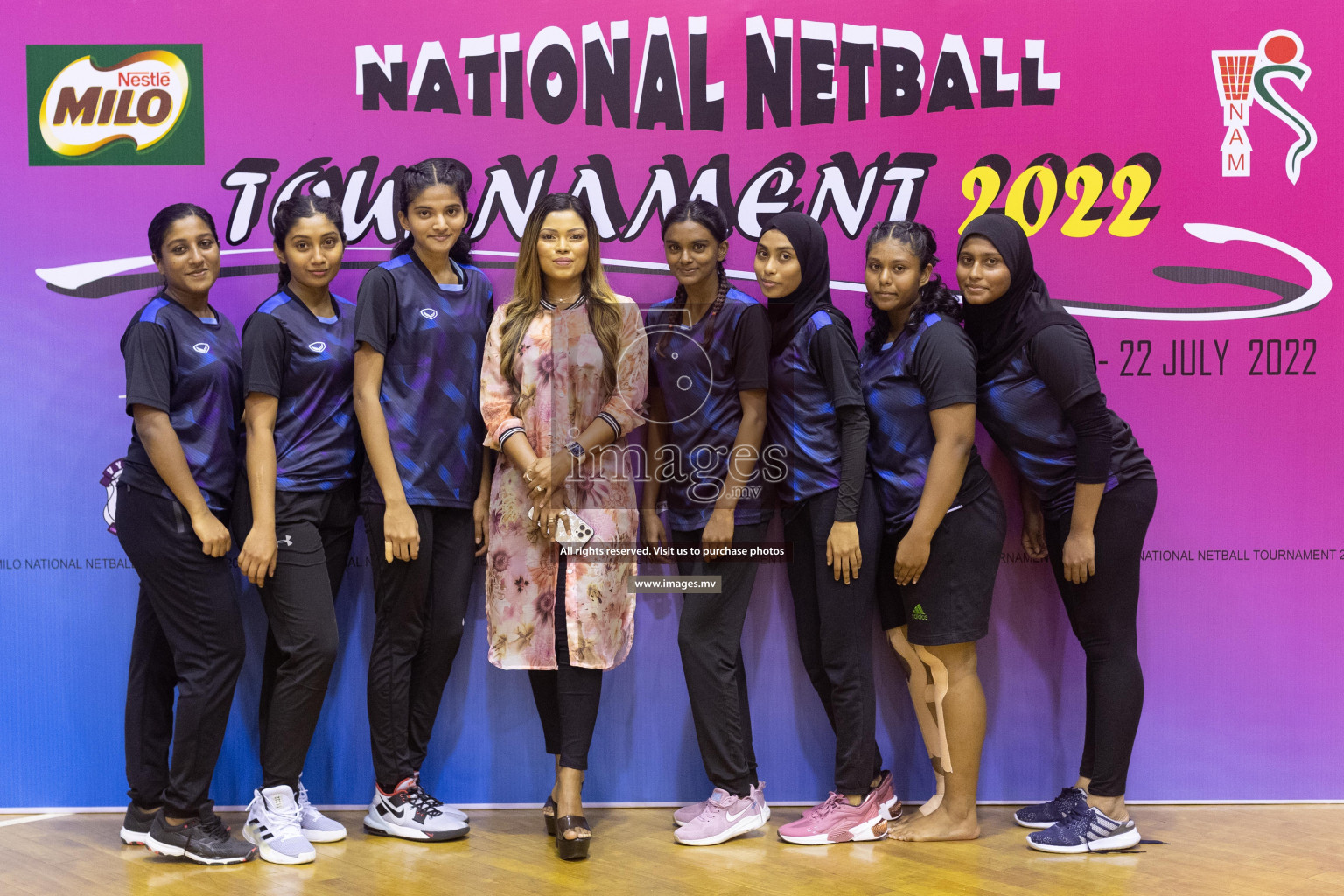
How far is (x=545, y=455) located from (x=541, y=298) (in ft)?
1.56

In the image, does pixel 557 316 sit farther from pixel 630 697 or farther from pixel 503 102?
pixel 630 697

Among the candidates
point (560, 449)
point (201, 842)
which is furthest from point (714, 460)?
point (201, 842)

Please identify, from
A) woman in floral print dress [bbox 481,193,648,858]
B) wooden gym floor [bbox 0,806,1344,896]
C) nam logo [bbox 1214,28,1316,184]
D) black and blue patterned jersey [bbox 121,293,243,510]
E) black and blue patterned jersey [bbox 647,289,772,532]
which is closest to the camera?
wooden gym floor [bbox 0,806,1344,896]

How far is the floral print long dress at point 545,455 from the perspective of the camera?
3.25 m

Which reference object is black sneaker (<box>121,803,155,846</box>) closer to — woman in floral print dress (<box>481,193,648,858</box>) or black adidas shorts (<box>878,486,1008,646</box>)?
woman in floral print dress (<box>481,193,648,858</box>)

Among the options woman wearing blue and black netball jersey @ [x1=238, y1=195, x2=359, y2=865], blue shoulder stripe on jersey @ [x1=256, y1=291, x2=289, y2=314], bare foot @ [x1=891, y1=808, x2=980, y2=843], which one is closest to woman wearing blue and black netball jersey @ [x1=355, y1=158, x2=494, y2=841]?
woman wearing blue and black netball jersey @ [x1=238, y1=195, x2=359, y2=865]

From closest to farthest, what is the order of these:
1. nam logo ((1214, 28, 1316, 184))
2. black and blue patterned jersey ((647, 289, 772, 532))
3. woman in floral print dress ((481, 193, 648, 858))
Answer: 1. woman in floral print dress ((481, 193, 648, 858))
2. black and blue patterned jersey ((647, 289, 772, 532))
3. nam logo ((1214, 28, 1316, 184))

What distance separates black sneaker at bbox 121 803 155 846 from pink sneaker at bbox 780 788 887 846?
189cm

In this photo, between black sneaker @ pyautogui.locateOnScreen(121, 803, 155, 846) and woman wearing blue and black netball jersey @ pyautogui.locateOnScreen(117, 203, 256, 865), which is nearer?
woman wearing blue and black netball jersey @ pyautogui.locateOnScreen(117, 203, 256, 865)

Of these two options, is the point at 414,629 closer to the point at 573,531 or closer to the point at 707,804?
the point at 573,531

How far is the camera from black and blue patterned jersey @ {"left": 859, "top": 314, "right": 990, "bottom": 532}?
10.4ft

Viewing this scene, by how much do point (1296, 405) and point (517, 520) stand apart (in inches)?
101

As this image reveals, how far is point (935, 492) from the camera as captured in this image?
3189mm

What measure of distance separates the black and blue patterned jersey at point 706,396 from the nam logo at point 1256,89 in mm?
1706
